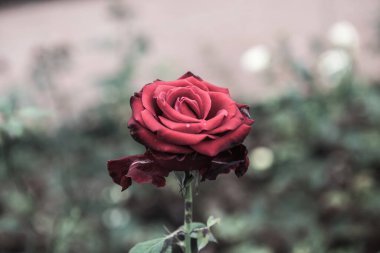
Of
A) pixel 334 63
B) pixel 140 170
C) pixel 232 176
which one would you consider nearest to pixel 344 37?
pixel 334 63

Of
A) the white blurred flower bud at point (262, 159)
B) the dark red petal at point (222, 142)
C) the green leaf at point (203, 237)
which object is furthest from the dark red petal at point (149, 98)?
the white blurred flower bud at point (262, 159)

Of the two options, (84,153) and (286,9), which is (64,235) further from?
(286,9)

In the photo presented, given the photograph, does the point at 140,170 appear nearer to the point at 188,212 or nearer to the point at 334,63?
the point at 188,212

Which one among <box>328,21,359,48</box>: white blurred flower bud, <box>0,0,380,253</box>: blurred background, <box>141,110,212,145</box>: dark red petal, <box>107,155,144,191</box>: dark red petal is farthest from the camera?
<box>328,21,359,48</box>: white blurred flower bud

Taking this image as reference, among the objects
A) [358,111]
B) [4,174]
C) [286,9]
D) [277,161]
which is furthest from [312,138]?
[286,9]

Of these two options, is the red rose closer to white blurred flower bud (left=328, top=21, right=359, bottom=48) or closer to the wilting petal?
the wilting petal

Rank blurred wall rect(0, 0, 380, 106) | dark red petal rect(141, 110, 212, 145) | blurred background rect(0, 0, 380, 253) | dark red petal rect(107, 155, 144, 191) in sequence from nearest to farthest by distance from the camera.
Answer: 1. dark red petal rect(141, 110, 212, 145)
2. dark red petal rect(107, 155, 144, 191)
3. blurred background rect(0, 0, 380, 253)
4. blurred wall rect(0, 0, 380, 106)

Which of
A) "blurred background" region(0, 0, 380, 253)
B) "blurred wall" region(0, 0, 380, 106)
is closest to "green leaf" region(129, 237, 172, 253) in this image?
"blurred background" region(0, 0, 380, 253)
